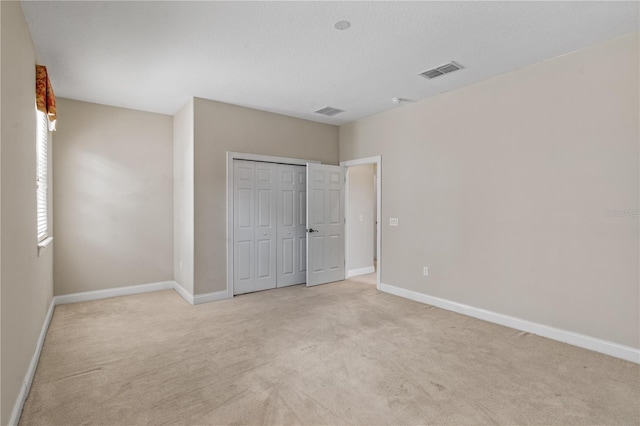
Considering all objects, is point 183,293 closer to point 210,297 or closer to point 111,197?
point 210,297

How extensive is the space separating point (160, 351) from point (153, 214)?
2738mm

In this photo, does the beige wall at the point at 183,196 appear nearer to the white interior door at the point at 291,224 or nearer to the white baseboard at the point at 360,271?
the white interior door at the point at 291,224

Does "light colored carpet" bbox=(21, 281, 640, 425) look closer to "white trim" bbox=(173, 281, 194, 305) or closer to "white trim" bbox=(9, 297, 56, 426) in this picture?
"white trim" bbox=(9, 297, 56, 426)

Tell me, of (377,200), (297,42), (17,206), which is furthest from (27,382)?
(377,200)

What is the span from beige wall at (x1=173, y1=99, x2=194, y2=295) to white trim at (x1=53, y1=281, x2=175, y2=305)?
25 cm

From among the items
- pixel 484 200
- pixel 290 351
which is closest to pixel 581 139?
pixel 484 200

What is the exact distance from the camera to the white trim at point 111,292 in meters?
4.54

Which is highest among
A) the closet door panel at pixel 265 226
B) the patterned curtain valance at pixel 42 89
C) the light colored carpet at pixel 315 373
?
the patterned curtain valance at pixel 42 89

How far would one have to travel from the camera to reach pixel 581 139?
3.14m

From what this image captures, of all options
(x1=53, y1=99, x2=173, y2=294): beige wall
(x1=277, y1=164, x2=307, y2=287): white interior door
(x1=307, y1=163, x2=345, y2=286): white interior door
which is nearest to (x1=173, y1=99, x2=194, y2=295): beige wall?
(x1=53, y1=99, x2=173, y2=294): beige wall

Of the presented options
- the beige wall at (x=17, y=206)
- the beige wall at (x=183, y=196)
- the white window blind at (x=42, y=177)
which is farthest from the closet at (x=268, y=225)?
the beige wall at (x=17, y=206)

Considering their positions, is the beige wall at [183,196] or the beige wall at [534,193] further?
the beige wall at [183,196]

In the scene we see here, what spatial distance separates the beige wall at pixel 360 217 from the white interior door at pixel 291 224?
0.92m

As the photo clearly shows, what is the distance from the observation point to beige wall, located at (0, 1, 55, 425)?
6.31 feet
